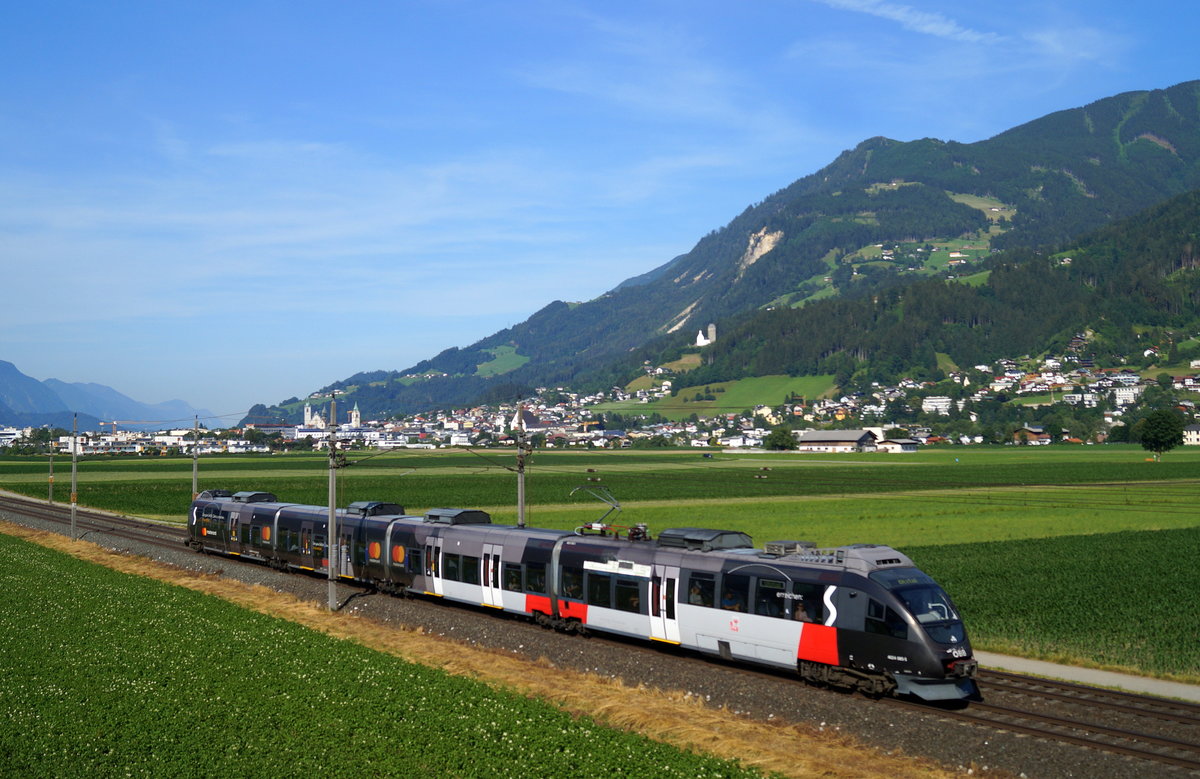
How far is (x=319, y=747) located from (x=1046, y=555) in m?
41.9

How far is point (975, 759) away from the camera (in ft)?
64.2

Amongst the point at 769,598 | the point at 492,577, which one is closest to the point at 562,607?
the point at 492,577

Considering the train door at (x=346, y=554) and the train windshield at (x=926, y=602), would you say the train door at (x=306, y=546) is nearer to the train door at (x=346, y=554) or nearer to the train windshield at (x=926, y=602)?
the train door at (x=346, y=554)

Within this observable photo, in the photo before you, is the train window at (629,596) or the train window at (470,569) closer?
the train window at (629,596)

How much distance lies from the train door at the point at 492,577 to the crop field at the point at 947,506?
16.3 metres

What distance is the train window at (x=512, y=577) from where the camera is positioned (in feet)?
113

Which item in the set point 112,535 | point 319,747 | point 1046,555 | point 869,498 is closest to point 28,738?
point 319,747

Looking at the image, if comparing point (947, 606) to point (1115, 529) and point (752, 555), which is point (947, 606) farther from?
point (1115, 529)

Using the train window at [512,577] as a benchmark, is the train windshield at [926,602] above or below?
above

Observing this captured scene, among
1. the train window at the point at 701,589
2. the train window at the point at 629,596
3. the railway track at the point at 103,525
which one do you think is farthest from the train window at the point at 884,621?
the railway track at the point at 103,525

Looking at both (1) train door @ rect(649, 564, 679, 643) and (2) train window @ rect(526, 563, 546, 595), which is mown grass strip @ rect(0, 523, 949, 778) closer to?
(1) train door @ rect(649, 564, 679, 643)

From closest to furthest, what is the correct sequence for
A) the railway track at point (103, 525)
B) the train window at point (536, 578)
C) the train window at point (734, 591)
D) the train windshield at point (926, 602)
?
the train windshield at point (926, 602), the train window at point (734, 591), the train window at point (536, 578), the railway track at point (103, 525)

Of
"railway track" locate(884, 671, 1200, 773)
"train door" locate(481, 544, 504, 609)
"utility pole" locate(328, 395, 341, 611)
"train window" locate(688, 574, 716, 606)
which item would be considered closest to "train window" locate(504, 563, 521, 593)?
"train door" locate(481, 544, 504, 609)

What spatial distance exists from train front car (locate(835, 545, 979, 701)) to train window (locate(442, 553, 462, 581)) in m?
17.1
